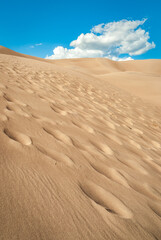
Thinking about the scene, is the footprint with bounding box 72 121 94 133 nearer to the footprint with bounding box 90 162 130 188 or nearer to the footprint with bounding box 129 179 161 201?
the footprint with bounding box 90 162 130 188

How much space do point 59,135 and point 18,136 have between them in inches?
17.4

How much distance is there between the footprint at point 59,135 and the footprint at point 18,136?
0.32 metres

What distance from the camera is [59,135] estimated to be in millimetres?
1685

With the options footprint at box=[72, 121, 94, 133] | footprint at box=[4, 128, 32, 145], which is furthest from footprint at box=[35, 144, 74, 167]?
footprint at box=[72, 121, 94, 133]

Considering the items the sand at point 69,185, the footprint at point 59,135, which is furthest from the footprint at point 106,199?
the footprint at point 59,135

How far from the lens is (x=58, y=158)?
1.27 metres

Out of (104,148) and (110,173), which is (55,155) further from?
(104,148)

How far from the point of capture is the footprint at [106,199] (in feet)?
3.10

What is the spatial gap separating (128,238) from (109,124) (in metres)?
2.01

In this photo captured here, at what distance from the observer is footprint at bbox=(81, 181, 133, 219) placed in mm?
944

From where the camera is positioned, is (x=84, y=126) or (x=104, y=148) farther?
(x=84, y=126)

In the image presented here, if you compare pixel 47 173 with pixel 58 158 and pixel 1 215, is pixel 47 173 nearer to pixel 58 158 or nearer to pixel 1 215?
A: pixel 58 158

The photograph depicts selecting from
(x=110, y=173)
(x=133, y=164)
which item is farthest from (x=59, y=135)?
(x=133, y=164)

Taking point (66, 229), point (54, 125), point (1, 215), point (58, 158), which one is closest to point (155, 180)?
point (58, 158)
